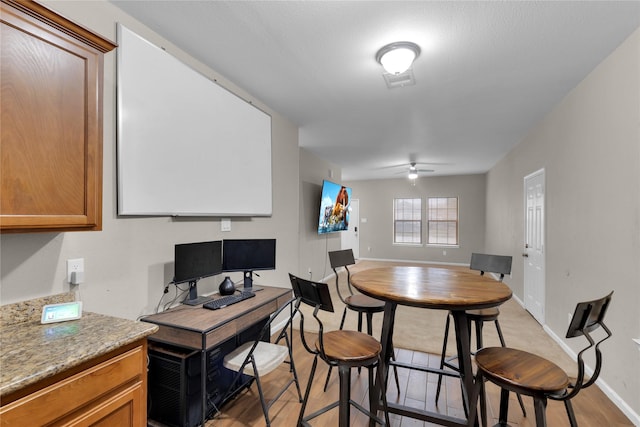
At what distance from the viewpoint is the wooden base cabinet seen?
92 centimetres

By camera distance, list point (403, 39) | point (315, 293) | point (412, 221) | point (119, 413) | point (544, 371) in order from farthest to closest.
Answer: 1. point (412, 221)
2. point (403, 39)
3. point (315, 293)
4. point (544, 371)
5. point (119, 413)

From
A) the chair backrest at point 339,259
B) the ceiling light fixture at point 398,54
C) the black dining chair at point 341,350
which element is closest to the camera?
the black dining chair at point 341,350

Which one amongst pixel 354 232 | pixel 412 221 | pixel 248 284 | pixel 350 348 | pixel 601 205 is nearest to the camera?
pixel 350 348

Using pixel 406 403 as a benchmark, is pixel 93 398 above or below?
above

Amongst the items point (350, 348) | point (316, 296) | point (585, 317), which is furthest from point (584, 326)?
point (316, 296)

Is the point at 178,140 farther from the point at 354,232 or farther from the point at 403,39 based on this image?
the point at 354,232

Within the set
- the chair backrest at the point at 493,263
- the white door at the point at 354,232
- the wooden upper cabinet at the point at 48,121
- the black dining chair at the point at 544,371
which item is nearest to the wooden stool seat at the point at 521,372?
the black dining chair at the point at 544,371

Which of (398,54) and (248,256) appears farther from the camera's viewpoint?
(248,256)

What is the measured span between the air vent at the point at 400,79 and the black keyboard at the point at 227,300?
219 cm

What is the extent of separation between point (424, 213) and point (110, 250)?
8105 mm

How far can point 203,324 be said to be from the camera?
1721mm

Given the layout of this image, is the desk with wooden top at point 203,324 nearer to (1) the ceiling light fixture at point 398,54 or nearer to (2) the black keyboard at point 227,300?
(2) the black keyboard at point 227,300

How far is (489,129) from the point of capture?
4.07 meters

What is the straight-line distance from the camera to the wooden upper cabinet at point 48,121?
1145mm
